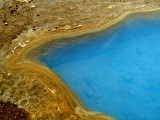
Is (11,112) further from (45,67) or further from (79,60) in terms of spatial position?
(79,60)

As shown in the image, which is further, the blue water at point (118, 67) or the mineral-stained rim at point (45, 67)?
the blue water at point (118, 67)

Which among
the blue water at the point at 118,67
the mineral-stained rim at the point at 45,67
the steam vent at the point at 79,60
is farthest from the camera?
the blue water at the point at 118,67

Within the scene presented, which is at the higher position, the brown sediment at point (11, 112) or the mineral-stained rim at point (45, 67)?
the mineral-stained rim at point (45, 67)

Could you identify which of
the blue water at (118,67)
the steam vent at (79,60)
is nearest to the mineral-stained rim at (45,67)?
the steam vent at (79,60)

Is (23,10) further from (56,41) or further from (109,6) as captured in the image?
(109,6)

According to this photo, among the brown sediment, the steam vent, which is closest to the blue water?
the steam vent

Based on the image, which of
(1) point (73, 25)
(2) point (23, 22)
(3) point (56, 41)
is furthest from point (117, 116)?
(2) point (23, 22)

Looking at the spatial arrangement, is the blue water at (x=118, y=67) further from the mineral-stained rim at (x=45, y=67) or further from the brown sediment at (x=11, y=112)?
the brown sediment at (x=11, y=112)
